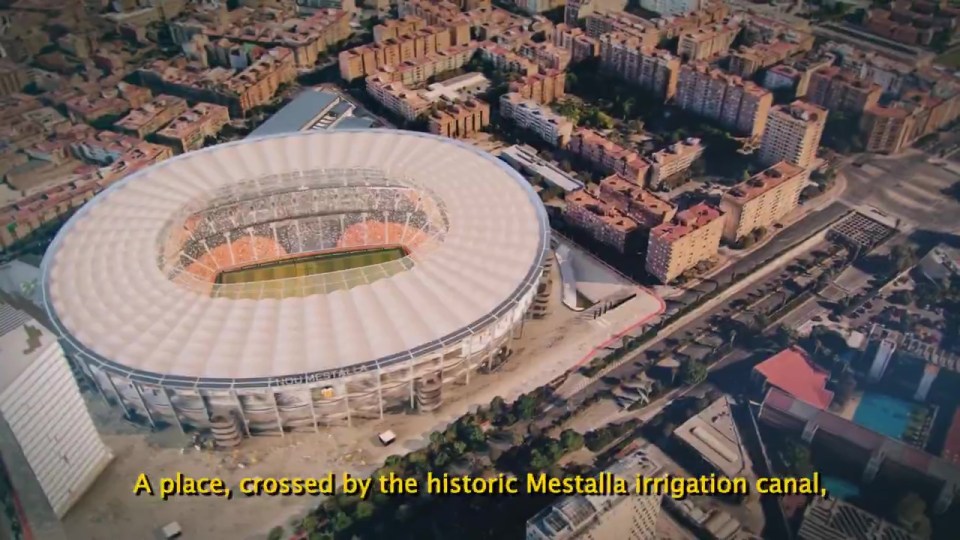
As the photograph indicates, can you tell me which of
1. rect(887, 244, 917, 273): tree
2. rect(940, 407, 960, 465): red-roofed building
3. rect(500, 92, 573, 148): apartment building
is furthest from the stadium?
rect(887, 244, 917, 273): tree

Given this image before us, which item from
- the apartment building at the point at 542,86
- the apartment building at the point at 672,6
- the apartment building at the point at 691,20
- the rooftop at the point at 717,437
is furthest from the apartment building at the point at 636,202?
the apartment building at the point at 672,6

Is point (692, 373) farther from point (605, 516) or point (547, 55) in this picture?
point (547, 55)

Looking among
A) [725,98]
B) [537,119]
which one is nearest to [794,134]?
[725,98]

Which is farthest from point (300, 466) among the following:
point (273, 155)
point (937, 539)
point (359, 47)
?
point (359, 47)

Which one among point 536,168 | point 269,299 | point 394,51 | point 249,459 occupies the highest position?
point 394,51

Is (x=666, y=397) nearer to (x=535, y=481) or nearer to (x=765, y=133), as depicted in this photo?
(x=535, y=481)

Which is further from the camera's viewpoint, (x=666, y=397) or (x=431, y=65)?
(x=431, y=65)

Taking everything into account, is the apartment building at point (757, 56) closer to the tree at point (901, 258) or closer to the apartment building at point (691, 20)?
the apartment building at point (691, 20)
